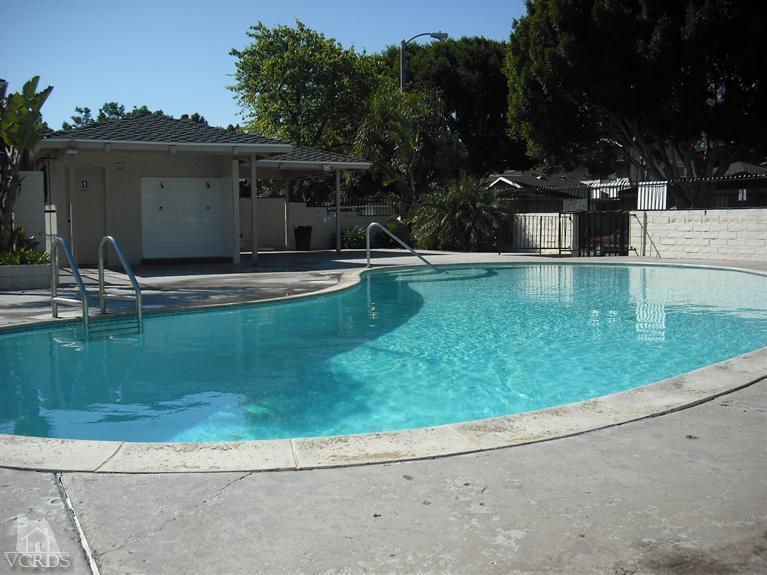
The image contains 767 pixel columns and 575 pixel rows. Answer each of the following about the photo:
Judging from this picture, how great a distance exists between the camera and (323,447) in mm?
4125

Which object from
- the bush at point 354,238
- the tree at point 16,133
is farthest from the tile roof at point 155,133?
the bush at point 354,238

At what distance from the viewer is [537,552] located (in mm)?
2893

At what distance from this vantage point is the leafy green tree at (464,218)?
2450 cm

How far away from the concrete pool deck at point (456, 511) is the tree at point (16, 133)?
40.0 ft

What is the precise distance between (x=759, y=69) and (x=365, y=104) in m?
19.4

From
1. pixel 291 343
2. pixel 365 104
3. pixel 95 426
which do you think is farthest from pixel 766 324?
pixel 365 104

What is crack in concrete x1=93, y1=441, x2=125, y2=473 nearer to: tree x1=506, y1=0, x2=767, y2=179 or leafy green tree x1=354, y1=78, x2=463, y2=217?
tree x1=506, y1=0, x2=767, y2=179

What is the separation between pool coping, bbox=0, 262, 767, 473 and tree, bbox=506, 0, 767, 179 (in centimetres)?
2154

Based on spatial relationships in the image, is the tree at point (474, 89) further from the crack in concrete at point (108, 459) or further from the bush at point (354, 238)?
the crack in concrete at point (108, 459)

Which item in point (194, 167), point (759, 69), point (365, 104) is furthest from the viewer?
point (365, 104)

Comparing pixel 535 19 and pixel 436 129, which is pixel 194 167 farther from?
pixel 535 19

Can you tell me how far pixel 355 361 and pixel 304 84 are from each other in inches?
1221

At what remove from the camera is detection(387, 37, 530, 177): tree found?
129 feet

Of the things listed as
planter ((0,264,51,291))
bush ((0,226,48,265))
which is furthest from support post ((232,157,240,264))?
planter ((0,264,51,291))
